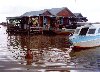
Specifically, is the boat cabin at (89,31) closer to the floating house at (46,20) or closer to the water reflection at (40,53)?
the water reflection at (40,53)

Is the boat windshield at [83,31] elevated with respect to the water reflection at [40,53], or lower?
elevated

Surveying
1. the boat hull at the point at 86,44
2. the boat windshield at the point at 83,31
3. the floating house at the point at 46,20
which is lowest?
the floating house at the point at 46,20

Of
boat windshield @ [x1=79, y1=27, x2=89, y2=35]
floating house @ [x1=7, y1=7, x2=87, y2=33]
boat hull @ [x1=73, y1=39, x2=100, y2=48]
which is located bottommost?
floating house @ [x1=7, y1=7, x2=87, y2=33]

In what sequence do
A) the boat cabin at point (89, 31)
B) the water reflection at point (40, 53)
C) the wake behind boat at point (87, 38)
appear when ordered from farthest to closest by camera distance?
the boat cabin at point (89, 31), the wake behind boat at point (87, 38), the water reflection at point (40, 53)

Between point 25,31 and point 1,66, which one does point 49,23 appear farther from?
point 1,66

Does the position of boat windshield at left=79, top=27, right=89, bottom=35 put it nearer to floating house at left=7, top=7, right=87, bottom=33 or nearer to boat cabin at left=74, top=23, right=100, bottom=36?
boat cabin at left=74, top=23, right=100, bottom=36

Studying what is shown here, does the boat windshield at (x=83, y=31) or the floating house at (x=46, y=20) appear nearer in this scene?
the boat windshield at (x=83, y=31)

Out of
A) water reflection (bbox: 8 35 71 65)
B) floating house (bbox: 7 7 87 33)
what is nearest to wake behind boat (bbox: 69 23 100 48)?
water reflection (bbox: 8 35 71 65)

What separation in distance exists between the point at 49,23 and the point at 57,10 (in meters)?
6.11

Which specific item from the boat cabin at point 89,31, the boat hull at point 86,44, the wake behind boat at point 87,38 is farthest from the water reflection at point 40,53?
the boat cabin at point 89,31

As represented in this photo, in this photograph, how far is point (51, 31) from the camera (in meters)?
55.5

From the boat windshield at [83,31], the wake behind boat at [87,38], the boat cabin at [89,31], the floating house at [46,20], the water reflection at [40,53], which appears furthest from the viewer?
the floating house at [46,20]

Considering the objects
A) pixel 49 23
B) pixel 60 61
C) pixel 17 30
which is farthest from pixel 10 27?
pixel 60 61

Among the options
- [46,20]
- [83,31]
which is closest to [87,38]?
[83,31]
